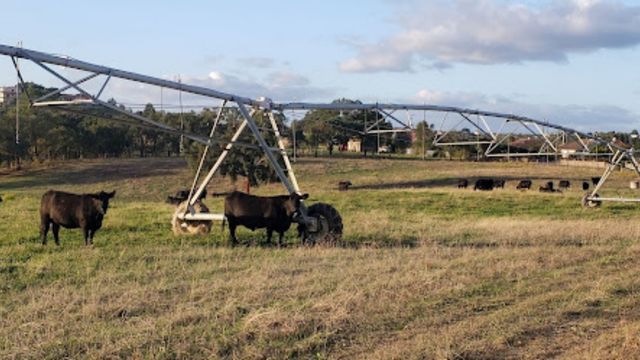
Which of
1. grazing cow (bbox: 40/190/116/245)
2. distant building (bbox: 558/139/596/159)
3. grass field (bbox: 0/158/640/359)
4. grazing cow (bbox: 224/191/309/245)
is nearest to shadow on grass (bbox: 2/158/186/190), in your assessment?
distant building (bbox: 558/139/596/159)

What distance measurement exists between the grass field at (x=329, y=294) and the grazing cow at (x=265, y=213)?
0.49m

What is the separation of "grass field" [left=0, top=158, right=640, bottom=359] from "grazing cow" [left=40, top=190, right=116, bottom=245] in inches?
18.7

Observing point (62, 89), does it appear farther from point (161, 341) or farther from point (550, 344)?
point (550, 344)

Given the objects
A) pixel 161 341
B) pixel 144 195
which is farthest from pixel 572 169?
pixel 161 341

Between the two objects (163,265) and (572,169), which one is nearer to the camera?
(163,265)

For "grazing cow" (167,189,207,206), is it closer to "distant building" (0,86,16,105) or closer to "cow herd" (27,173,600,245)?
"cow herd" (27,173,600,245)

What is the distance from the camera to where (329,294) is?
33.1 ft

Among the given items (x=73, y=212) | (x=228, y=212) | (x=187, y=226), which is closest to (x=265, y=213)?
(x=228, y=212)

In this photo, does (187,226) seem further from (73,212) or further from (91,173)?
(91,173)

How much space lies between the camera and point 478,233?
65.7ft

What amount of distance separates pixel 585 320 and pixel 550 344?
53.1 inches

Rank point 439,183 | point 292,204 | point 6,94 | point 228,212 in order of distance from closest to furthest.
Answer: point 292,204, point 228,212, point 6,94, point 439,183

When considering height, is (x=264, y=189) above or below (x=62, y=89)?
below

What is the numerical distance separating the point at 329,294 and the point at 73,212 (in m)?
9.37
